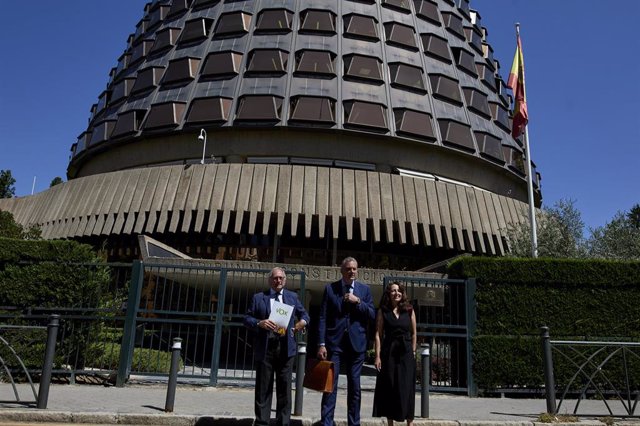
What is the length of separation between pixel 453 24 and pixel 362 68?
13.0 m

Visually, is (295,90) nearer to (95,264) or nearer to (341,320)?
(95,264)

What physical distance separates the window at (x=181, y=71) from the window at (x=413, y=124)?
1414 centimetres

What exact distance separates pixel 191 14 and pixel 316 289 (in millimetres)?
27278

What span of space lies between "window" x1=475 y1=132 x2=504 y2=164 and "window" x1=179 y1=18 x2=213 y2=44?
20836mm

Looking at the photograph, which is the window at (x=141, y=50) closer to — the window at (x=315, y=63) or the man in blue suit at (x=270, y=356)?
the window at (x=315, y=63)

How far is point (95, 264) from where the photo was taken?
462 inches

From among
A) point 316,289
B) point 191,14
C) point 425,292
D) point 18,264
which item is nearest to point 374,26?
point 191,14

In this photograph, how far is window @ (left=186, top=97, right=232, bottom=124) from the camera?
102 ft

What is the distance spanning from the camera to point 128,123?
3450 cm

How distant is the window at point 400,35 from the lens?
36.1 meters

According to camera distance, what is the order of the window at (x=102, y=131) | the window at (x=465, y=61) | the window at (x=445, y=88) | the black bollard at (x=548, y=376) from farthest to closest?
the window at (x=465, y=61)
the window at (x=102, y=131)
the window at (x=445, y=88)
the black bollard at (x=548, y=376)

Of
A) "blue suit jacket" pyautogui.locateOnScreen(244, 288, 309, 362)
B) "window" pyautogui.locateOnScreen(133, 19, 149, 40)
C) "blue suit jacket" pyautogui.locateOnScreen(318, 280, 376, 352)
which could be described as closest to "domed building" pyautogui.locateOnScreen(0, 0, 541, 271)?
"window" pyautogui.locateOnScreen(133, 19, 149, 40)

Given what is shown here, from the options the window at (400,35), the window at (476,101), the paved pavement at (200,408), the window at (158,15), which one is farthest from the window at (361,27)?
the paved pavement at (200,408)

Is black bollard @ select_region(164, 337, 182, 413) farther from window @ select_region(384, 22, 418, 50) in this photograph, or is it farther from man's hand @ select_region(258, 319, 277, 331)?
window @ select_region(384, 22, 418, 50)
